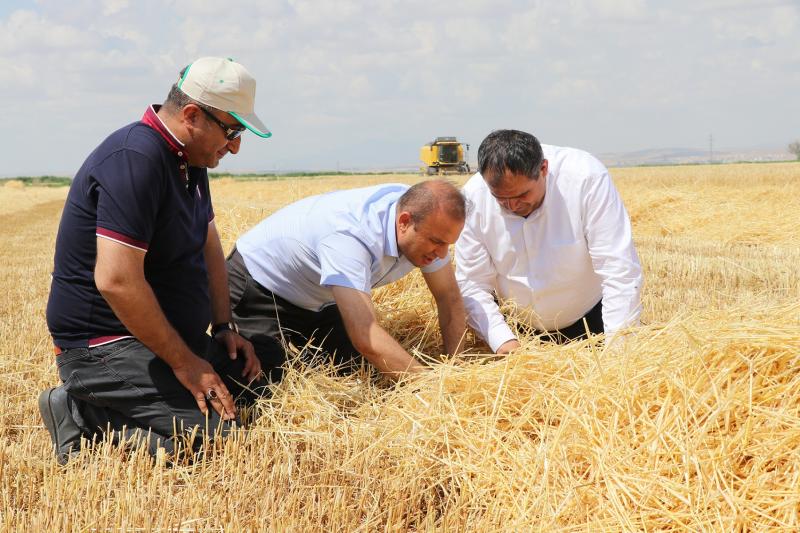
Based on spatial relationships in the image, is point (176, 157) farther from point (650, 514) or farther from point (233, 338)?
point (650, 514)

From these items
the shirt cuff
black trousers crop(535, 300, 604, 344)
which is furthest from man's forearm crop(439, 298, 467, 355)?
black trousers crop(535, 300, 604, 344)

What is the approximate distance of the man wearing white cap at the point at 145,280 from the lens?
3.12m

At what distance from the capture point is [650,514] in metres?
2.41

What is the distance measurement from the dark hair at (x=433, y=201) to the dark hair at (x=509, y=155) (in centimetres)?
34

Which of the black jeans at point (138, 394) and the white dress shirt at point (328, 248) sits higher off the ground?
the white dress shirt at point (328, 248)

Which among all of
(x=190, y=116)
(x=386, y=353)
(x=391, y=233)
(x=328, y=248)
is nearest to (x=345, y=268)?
(x=328, y=248)

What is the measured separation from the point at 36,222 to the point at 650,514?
24.8 meters

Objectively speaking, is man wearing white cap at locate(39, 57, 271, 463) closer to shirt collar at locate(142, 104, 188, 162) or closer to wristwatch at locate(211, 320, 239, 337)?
shirt collar at locate(142, 104, 188, 162)

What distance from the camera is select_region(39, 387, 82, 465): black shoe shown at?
3402 mm

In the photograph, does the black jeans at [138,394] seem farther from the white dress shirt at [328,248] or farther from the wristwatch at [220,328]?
the white dress shirt at [328,248]

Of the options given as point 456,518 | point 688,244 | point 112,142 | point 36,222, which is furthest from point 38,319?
point 36,222

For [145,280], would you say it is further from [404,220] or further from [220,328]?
[404,220]

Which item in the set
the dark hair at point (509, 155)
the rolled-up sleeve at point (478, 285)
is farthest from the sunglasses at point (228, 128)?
the rolled-up sleeve at point (478, 285)

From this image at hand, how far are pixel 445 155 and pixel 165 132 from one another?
36700mm
